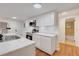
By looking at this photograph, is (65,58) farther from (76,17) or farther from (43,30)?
(76,17)

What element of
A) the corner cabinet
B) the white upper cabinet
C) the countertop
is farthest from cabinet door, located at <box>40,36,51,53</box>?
the countertop

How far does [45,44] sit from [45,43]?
0.11 feet

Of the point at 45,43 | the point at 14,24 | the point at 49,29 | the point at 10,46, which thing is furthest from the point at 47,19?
the point at 10,46

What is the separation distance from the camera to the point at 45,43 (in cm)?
257

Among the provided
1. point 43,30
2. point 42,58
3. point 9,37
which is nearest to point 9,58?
point 42,58

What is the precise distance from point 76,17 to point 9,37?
3.14 meters

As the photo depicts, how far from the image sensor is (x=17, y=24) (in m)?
1.60

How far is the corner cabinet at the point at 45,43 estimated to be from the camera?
239 cm

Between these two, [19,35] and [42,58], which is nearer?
[42,58]

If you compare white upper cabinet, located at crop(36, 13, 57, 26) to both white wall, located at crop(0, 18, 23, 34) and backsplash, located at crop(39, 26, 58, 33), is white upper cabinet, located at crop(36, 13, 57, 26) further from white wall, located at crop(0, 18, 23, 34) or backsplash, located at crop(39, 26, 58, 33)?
white wall, located at crop(0, 18, 23, 34)

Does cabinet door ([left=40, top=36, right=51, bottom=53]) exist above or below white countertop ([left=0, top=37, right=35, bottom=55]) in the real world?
below

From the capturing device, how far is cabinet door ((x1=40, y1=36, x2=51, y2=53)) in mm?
2426

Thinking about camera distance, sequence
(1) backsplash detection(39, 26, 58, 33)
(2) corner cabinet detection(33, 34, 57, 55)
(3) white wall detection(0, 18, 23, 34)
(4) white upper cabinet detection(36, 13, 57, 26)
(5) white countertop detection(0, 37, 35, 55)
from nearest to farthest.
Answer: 1. (5) white countertop detection(0, 37, 35, 55)
2. (3) white wall detection(0, 18, 23, 34)
3. (2) corner cabinet detection(33, 34, 57, 55)
4. (4) white upper cabinet detection(36, 13, 57, 26)
5. (1) backsplash detection(39, 26, 58, 33)

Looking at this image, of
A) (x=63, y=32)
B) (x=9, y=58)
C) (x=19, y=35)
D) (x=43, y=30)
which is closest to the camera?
(x=9, y=58)
